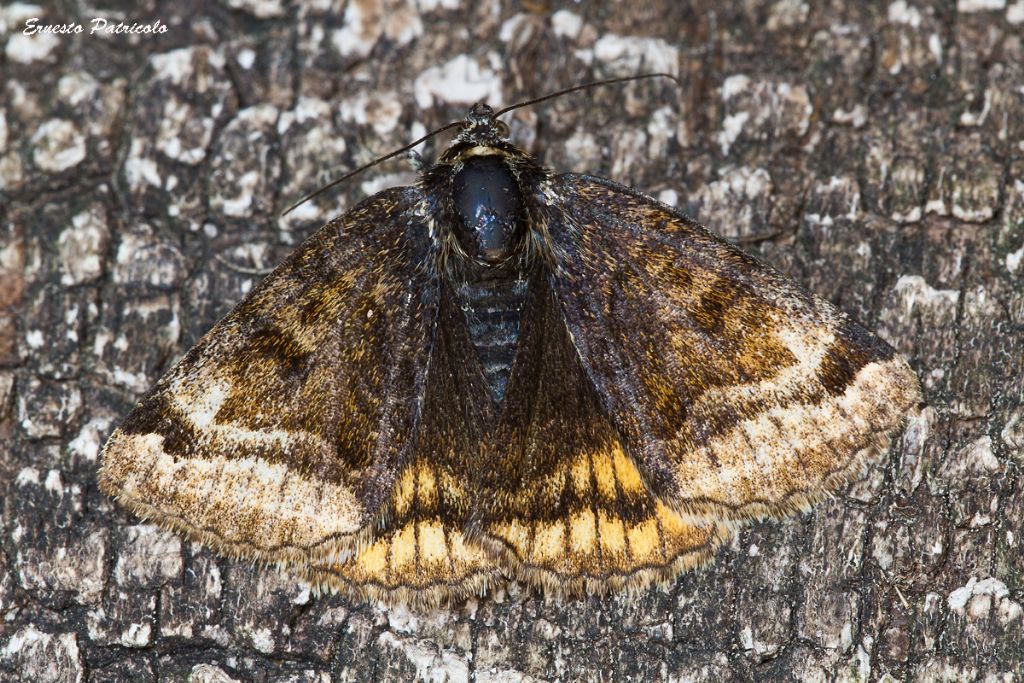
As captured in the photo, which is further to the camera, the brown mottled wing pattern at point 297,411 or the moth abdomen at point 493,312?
the moth abdomen at point 493,312

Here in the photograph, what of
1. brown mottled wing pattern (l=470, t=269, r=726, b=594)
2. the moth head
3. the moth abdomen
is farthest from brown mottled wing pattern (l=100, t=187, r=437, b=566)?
the moth head

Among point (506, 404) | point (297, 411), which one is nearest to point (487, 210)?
point (506, 404)

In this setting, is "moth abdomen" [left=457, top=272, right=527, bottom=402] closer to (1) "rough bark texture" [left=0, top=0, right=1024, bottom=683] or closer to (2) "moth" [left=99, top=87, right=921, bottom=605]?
(2) "moth" [left=99, top=87, right=921, bottom=605]

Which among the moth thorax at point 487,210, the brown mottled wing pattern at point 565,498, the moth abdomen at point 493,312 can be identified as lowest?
the brown mottled wing pattern at point 565,498

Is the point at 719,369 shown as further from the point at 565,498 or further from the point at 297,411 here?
the point at 297,411

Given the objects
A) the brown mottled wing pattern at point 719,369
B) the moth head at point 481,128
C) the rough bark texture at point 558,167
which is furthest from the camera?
the moth head at point 481,128

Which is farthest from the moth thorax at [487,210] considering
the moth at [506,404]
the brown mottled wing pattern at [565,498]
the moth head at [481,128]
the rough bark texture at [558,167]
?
the rough bark texture at [558,167]

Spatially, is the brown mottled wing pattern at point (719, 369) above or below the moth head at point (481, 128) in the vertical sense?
below

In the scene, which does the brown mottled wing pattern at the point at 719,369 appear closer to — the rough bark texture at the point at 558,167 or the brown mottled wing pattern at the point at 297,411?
the rough bark texture at the point at 558,167
